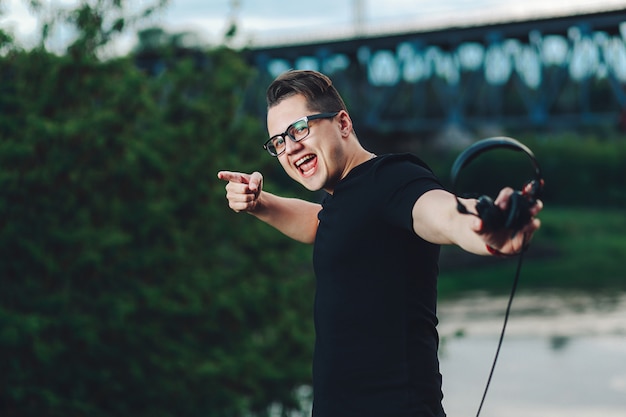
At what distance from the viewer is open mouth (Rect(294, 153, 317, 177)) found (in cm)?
270

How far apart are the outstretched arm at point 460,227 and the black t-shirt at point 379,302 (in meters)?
0.13

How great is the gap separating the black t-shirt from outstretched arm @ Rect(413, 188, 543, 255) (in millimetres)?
128

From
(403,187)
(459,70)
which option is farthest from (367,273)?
(459,70)

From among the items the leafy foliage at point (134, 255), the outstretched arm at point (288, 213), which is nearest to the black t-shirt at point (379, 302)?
the outstretched arm at point (288, 213)

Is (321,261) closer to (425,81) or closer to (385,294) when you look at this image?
(385,294)

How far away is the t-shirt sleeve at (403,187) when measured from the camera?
2350 mm

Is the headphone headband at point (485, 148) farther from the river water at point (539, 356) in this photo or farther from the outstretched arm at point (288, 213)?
the river water at point (539, 356)

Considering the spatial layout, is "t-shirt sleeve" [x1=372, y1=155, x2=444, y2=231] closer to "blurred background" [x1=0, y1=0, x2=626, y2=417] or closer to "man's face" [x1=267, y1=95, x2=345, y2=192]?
"man's face" [x1=267, y1=95, x2=345, y2=192]

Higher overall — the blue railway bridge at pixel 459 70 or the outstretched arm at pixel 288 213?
the blue railway bridge at pixel 459 70

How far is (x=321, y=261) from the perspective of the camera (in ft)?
8.52

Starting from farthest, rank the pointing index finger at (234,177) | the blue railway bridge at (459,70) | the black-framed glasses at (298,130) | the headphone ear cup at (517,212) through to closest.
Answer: the blue railway bridge at (459,70) → the pointing index finger at (234,177) → the black-framed glasses at (298,130) → the headphone ear cup at (517,212)

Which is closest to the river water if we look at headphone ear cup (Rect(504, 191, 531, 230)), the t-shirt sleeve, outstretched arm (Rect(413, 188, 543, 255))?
the t-shirt sleeve

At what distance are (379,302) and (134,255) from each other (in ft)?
26.4

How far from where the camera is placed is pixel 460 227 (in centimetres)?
221
